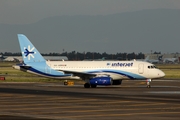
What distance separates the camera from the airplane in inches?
2362

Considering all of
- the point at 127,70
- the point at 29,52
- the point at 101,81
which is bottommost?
the point at 101,81

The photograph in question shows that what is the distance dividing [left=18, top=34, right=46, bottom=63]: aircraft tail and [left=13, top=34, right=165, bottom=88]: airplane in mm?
142

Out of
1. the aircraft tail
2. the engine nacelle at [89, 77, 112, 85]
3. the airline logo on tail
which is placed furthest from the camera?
the airline logo on tail

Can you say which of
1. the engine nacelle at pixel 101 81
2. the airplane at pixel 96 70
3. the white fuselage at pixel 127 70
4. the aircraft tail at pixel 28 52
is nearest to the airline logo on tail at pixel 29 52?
the aircraft tail at pixel 28 52

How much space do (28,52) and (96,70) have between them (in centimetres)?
1052

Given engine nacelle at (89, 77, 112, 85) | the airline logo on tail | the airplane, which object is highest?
the airline logo on tail

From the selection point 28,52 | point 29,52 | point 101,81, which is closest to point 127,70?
point 101,81

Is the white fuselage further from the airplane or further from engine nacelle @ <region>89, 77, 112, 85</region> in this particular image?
engine nacelle @ <region>89, 77, 112, 85</region>

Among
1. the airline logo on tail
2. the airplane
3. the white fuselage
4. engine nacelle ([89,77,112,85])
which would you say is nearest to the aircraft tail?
the airline logo on tail

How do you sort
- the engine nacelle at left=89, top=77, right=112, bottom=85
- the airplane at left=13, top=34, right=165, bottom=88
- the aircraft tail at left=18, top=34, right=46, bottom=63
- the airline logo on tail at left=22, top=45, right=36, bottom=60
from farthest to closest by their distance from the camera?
1. the airline logo on tail at left=22, top=45, right=36, bottom=60
2. the aircraft tail at left=18, top=34, right=46, bottom=63
3. the airplane at left=13, top=34, right=165, bottom=88
4. the engine nacelle at left=89, top=77, right=112, bottom=85

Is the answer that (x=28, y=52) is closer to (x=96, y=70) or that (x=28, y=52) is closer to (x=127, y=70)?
(x=96, y=70)

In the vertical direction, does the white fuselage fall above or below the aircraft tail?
below

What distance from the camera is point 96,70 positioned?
2422 inches

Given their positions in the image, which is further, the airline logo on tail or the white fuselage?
the airline logo on tail
